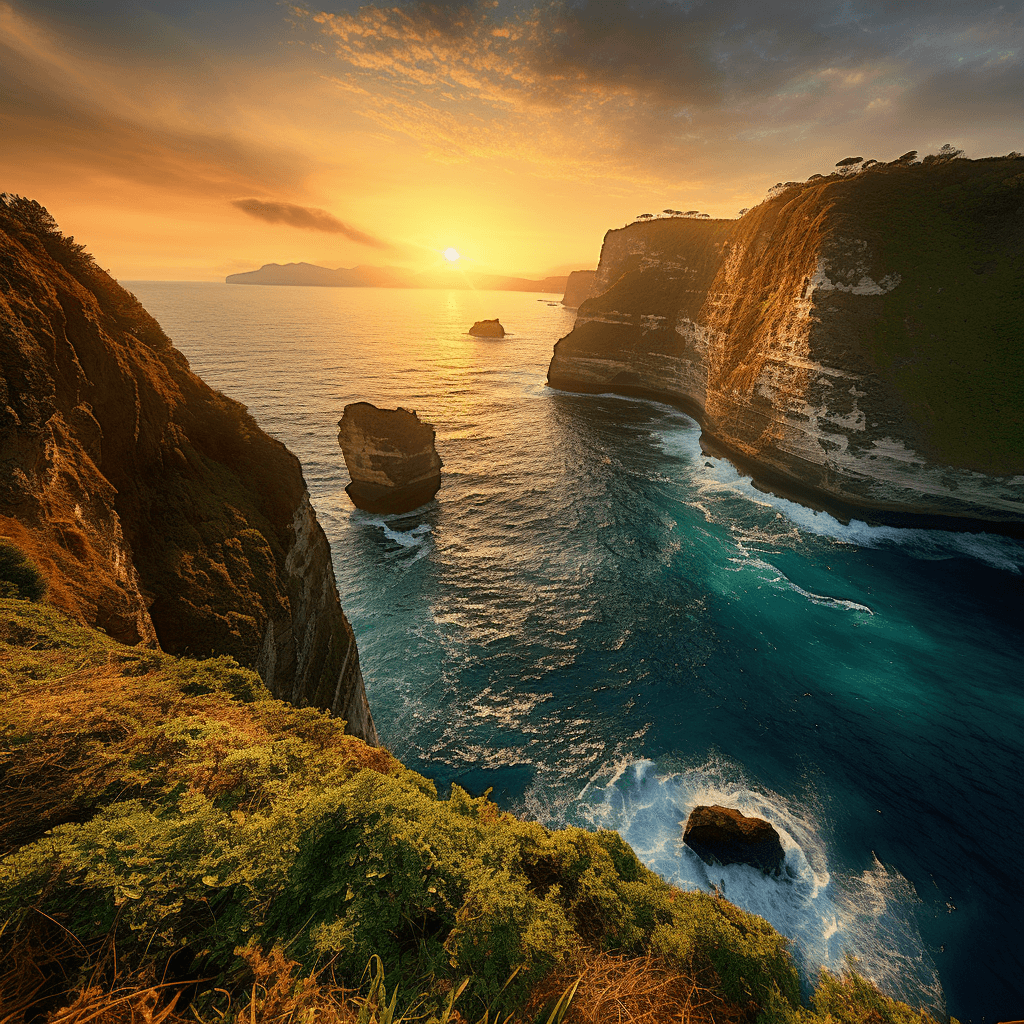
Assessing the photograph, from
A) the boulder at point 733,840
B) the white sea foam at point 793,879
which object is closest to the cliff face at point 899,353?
the white sea foam at point 793,879

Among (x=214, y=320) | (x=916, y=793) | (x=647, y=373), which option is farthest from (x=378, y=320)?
(x=916, y=793)

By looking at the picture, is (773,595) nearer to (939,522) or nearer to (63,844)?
(939,522)

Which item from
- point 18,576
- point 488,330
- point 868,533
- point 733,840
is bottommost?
point 733,840

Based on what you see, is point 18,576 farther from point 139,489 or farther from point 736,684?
point 736,684

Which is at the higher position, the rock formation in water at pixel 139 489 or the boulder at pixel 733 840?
the rock formation in water at pixel 139 489

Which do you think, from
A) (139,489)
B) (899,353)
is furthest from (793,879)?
(899,353)

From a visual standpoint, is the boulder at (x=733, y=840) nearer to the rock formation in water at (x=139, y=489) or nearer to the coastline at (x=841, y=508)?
the rock formation in water at (x=139, y=489)
